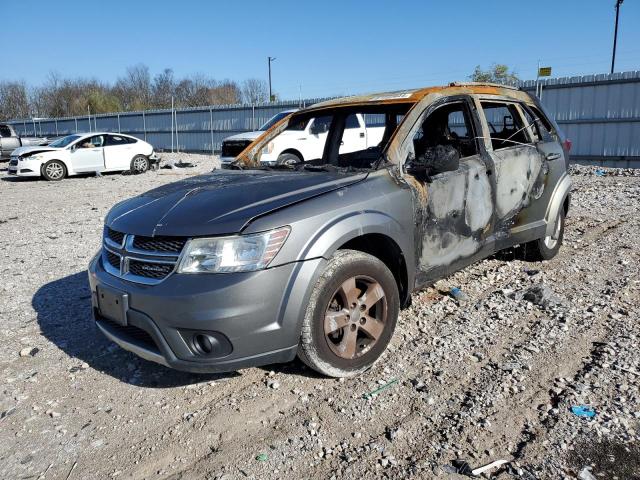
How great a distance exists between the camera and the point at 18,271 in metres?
5.99

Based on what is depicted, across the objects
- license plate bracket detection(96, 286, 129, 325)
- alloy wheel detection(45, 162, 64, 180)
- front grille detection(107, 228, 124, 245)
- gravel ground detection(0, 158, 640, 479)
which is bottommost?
gravel ground detection(0, 158, 640, 479)

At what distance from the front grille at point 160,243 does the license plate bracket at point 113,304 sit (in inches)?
11.5

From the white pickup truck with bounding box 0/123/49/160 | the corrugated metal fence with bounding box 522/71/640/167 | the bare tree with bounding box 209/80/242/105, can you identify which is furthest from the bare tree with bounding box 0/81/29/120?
the corrugated metal fence with bounding box 522/71/640/167

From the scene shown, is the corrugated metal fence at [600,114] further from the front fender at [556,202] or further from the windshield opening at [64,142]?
the windshield opening at [64,142]

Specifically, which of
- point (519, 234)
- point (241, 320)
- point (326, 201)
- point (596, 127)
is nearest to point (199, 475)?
point (241, 320)

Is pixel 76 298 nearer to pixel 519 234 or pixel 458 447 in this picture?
pixel 458 447

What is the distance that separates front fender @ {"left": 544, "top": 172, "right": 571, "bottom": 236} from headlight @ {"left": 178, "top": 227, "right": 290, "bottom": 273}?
3.37 meters

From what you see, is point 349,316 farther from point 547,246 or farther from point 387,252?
point 547,246

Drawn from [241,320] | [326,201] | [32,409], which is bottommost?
[32,409]

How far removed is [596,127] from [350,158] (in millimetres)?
14102

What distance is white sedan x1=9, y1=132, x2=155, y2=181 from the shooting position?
53.8 ft

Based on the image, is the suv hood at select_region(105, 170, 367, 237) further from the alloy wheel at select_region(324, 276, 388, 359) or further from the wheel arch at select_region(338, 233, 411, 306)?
the alloy wheel at select_region(324, 276, 388, 359)

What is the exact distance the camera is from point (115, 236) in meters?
3.30

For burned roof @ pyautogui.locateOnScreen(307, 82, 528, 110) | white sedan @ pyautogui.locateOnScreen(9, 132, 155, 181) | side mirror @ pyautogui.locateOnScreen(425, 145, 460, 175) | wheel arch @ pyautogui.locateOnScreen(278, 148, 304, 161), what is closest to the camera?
side mirror @ pyautogui.locateOnScreen(425, 145, 460, 175)
